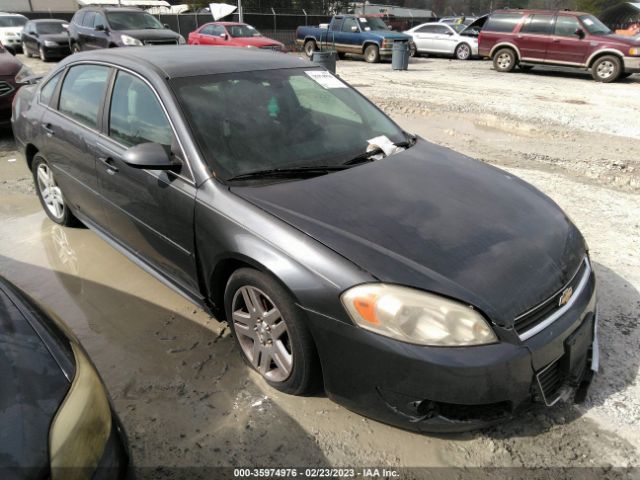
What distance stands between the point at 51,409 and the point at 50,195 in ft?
11.6

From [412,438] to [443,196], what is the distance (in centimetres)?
125

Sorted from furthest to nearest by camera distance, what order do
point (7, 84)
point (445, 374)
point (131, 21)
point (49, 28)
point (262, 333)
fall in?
point (49, 28), point (131, 21), point (7, 84), point (262, 333), point (445, 374)

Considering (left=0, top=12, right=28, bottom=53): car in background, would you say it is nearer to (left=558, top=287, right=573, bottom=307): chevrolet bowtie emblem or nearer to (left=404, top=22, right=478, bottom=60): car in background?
(left=404, top=22, right=478, bottom=60): car in background

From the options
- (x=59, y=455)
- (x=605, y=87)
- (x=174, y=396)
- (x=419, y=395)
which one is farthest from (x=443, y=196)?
(x=605, y=87)

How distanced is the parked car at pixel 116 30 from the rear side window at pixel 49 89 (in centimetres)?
1016

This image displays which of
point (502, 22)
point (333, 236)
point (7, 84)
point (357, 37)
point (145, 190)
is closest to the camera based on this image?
point (333, 236)

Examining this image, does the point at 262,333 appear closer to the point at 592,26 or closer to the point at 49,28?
the point at 592,26

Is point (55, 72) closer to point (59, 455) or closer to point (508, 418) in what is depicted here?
point (59, 455)

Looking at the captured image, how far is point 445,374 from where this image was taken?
1976 mm

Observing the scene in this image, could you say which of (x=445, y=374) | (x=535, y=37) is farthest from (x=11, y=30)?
(x=445, y=374)

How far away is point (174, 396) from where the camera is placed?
8.55ft

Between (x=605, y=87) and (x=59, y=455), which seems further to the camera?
(x=605, y=87)

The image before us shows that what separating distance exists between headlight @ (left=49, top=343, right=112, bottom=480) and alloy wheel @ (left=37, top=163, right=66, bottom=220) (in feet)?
10.3

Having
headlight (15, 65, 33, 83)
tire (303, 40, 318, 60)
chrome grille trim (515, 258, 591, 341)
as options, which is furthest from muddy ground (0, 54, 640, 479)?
tire (303, 40, 318, 60)
